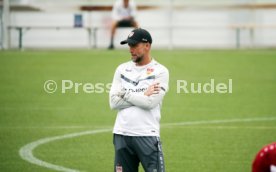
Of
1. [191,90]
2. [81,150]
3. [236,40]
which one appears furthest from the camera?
[236,40]

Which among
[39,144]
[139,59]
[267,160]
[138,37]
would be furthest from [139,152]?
[39,144]

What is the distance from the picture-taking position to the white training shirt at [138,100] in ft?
27.3

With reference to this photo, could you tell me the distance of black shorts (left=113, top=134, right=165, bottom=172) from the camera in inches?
327

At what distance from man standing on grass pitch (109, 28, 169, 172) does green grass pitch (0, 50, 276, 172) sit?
3.07 m

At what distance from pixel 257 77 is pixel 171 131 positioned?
8.17m

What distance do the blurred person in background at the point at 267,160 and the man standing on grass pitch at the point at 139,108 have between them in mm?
1349

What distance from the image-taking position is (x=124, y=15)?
2712 centimetres

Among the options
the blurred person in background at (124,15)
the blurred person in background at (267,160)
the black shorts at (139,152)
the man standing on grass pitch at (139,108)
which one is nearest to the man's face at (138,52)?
the man standing on grass pitch at (139,108)

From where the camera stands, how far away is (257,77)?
2248 centimetres

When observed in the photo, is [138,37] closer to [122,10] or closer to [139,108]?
[139,108]

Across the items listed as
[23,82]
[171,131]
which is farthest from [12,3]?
[171,131]

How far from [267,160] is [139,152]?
5.11 feet

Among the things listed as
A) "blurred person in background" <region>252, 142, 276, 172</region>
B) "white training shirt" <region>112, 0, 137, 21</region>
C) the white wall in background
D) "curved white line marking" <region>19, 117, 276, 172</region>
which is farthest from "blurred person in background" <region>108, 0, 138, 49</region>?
"blurred person in background" <region>252, 142, 276, 172</region>

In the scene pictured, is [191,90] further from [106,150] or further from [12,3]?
[12,3]
